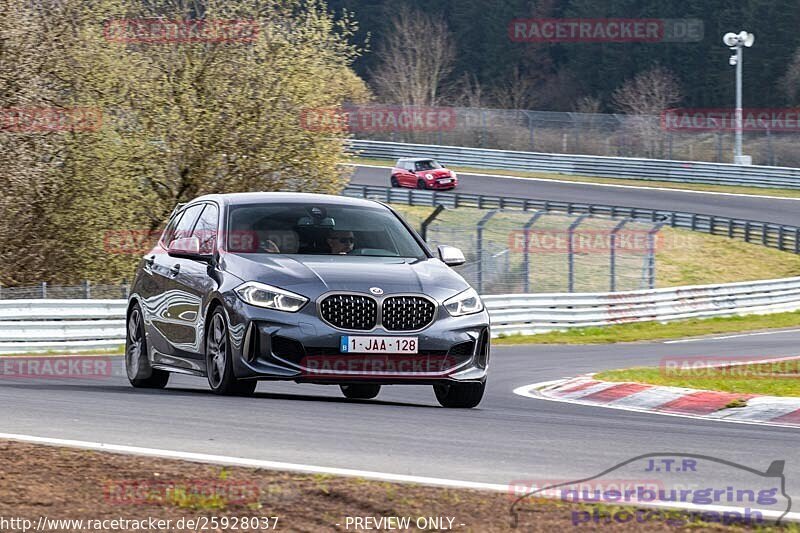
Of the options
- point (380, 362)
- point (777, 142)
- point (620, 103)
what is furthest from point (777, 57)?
point (380, 362)

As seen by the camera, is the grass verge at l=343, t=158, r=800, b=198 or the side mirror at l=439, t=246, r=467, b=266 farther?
the grass verge at l=343, t=158, r=800, b=198

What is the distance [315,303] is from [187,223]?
2.55m

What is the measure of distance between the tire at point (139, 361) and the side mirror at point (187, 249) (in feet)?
2.98

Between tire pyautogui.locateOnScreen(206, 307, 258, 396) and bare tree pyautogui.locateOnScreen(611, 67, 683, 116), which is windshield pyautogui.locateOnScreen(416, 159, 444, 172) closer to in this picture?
bare tree pyautogui.locateOnScreen(611, 67, 683, 116)

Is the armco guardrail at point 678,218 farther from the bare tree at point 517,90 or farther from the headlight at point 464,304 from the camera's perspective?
the bare tree at point 517,90

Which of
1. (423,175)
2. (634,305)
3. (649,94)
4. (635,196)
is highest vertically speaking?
(649,94)

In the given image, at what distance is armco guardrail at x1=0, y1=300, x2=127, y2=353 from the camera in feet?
68.1

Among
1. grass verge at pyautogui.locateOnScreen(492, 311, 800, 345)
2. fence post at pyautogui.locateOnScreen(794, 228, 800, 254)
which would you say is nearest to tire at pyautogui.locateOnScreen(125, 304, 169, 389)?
grass verge at pyautogui.locateOnScreen(492, 311, 800, 345)

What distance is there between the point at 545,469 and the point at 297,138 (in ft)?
74.0

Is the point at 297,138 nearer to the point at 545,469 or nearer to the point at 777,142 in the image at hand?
the point at 545,469

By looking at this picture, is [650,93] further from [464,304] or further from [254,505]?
[254,505]

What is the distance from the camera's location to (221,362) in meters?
10.2

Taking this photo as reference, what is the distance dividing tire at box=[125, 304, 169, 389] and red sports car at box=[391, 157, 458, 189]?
150 feet

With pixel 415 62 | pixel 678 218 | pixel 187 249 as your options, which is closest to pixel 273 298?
pixel 187 249
